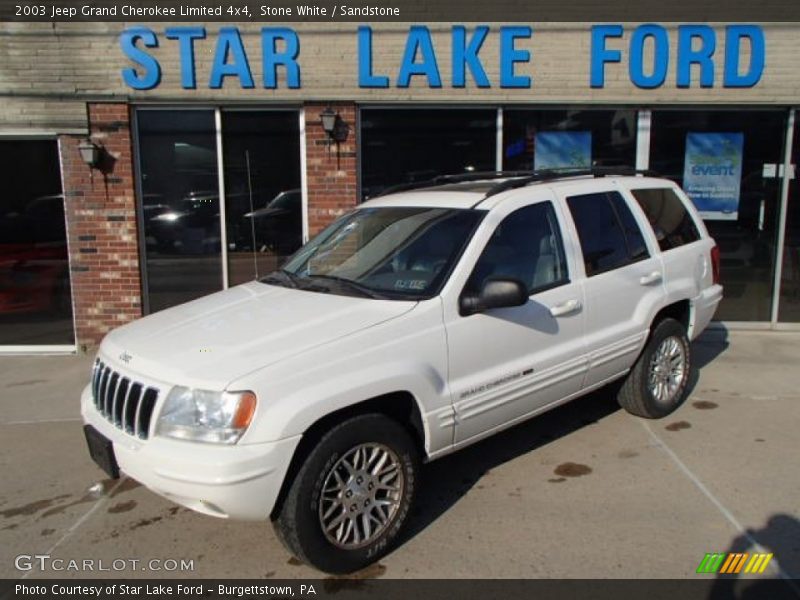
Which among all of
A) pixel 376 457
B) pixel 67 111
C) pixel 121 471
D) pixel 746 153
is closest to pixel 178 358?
pixel 121 471

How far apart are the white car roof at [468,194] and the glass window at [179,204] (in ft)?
12.1

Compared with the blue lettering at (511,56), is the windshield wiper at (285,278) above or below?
below

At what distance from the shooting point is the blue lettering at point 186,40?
24.1ft

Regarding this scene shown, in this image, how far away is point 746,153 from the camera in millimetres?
7992

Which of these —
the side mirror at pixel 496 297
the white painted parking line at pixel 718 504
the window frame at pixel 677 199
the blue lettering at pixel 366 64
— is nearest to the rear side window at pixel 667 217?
the window frame at pixel 677 199

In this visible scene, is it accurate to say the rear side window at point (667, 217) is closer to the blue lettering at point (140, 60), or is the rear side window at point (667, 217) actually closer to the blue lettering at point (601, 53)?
the blue lettering at point (601, 53)

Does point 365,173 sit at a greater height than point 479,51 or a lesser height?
lesser

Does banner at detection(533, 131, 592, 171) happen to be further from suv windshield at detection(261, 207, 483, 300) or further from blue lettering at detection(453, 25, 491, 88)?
suv windshield at detection(261, 207, 483, 300)

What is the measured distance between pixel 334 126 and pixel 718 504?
5.49 meters

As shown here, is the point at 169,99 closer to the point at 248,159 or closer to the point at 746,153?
the point at 248,159

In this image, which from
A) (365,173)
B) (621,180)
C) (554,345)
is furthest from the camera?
(365,173)

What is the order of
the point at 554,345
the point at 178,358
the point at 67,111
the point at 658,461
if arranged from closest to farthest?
the point at 178,358 → the point at 554,345 → the point at 658,461 → the point at 67,111
